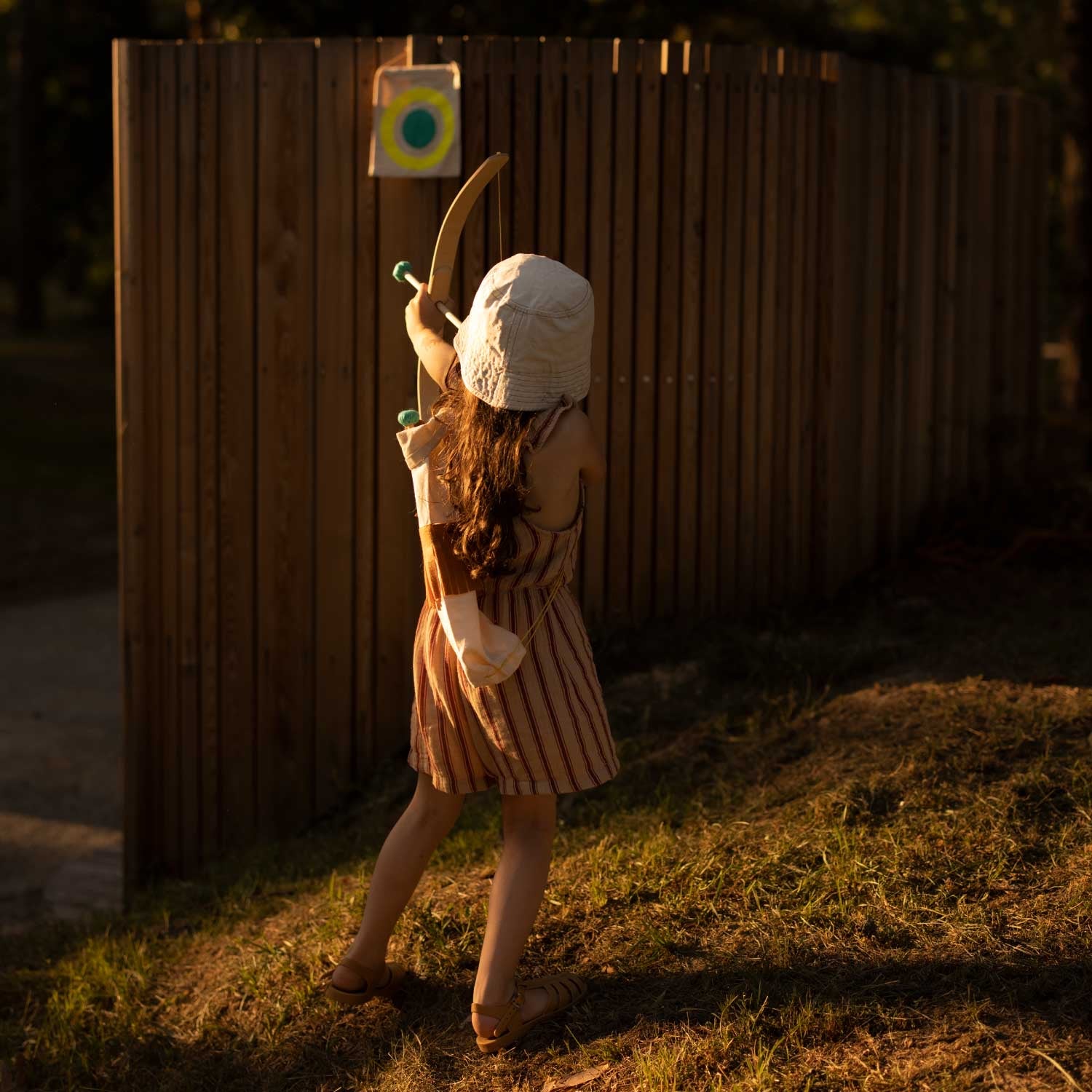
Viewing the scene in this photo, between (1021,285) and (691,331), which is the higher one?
(1021,285)

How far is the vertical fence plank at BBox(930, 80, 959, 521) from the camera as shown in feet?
20.2

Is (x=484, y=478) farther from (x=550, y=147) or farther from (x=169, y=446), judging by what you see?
(x=169, y=446)

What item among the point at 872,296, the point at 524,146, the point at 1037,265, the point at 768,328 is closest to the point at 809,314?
the point at 768,328

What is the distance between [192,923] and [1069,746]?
2643mm

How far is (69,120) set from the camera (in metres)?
23.0

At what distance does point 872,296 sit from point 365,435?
2.09 metres

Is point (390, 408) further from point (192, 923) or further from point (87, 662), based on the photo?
point (87, 662)

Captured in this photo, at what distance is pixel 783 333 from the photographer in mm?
5477

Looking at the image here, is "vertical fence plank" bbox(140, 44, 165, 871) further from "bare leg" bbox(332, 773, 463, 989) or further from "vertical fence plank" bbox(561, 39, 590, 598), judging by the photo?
"bare leg" bbox(332, 773, 463, 989)

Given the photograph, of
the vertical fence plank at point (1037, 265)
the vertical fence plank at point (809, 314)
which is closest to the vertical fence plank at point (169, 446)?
the vertical fence plank at point (809, 314)

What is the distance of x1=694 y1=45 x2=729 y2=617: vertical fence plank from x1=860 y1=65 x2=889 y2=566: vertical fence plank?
2.45 ft

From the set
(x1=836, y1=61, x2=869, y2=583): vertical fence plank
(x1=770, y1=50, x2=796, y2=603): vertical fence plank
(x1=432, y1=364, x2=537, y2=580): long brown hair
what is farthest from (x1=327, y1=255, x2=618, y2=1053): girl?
(x1=836, y1=61, x2=869, y2=583): vertical fence plank

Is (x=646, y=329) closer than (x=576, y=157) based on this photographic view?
No

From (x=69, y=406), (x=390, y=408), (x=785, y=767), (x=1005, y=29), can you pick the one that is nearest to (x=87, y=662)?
(x=390, y=408)
